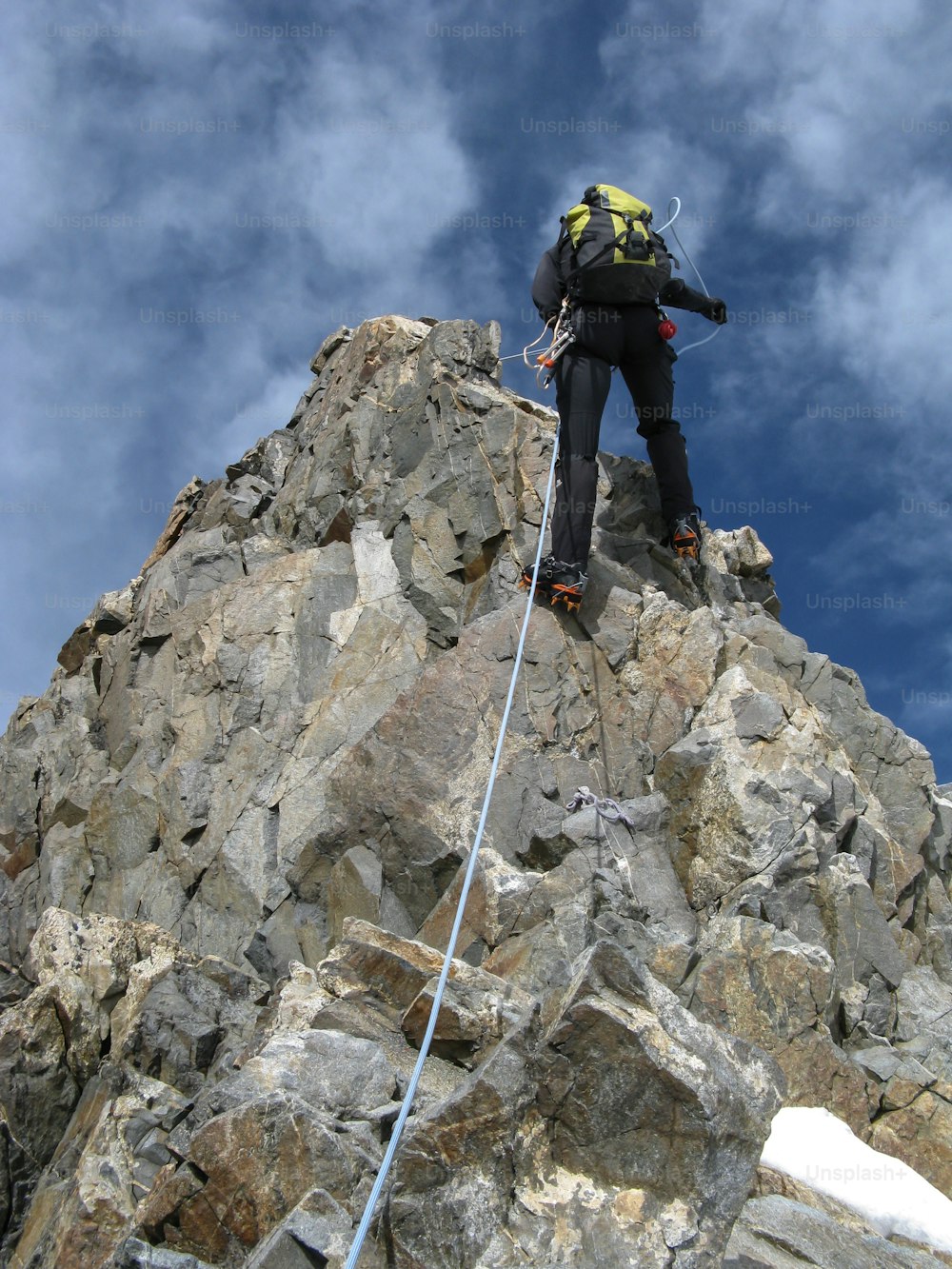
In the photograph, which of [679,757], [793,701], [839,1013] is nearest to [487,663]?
[679,757]

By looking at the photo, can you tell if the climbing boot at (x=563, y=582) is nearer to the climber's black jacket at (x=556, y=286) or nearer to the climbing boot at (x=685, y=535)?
the climbing boot at (x=685, y=535)

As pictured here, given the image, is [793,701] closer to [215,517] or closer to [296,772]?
[296,772]

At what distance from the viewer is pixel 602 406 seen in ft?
48.2

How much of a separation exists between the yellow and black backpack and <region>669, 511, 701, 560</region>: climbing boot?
3.20 m

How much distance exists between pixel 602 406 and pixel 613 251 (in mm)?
2090

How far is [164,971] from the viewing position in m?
11.3

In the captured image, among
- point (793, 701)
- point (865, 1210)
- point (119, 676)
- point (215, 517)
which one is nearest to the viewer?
point (865, 1210)

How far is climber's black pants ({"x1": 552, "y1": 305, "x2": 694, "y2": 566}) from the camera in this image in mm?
14016

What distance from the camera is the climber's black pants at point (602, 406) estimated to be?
14016mm

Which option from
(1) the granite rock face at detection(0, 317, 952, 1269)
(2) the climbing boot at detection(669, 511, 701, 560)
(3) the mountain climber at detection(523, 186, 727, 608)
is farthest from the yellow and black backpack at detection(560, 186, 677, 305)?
(2) the climbing boot at detection(669, 511, 701, 560)

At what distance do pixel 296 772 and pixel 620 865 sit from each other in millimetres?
4768

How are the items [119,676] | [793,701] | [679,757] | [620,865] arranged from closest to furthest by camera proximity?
[620,865], [679,757], [793,701], [119,676]

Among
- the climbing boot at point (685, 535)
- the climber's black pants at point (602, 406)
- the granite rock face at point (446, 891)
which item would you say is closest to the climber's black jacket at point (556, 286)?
the climber's black pants at point (602, 406)

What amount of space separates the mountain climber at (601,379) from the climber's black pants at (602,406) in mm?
13
